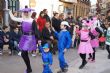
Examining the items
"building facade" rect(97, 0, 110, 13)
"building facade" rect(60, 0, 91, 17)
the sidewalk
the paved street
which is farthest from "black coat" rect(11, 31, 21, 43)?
"building facade" rect(97, 0, 110, 13)

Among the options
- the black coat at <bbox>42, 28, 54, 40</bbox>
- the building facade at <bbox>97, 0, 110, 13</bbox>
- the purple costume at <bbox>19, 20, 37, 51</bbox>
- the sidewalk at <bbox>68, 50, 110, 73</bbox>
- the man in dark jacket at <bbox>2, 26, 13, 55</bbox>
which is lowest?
the building facade at <bbox>97, 0, 110, 13</bbox>

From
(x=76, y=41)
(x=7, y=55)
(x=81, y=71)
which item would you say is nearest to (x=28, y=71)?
(x=81, y=71)

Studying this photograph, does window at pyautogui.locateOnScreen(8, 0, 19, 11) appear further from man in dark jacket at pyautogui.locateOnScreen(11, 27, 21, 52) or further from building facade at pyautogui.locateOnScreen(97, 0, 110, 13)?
building facade at pyautogui.locateOnScreen(97, 0, 110, 13)

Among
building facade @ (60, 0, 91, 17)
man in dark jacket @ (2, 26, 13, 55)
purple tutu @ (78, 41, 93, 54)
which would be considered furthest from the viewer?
building facade @ (60, 0, 91, 17)

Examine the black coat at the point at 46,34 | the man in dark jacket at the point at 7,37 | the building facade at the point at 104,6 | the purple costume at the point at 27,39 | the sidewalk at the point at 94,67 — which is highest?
the purple costume at the point at 27,39

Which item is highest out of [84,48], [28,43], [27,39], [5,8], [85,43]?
[5,8]

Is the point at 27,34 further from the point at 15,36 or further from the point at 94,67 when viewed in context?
the point at 15,36

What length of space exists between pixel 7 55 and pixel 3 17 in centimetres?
582

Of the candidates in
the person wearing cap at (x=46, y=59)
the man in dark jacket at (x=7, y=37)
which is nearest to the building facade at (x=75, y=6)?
the man in dark jacket at (x=7, y=37)

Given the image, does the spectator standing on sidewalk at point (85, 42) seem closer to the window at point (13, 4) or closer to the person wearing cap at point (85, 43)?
the person wearing cap at point (85, 43)

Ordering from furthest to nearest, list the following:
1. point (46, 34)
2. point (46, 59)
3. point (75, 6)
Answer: point (75, 6) → point (46, 34) → point (46, 59)

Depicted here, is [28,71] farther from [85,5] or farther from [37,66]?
[85,5]

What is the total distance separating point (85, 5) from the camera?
62.0 metres

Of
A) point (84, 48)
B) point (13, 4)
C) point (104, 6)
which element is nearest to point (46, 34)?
point (84, 48)
